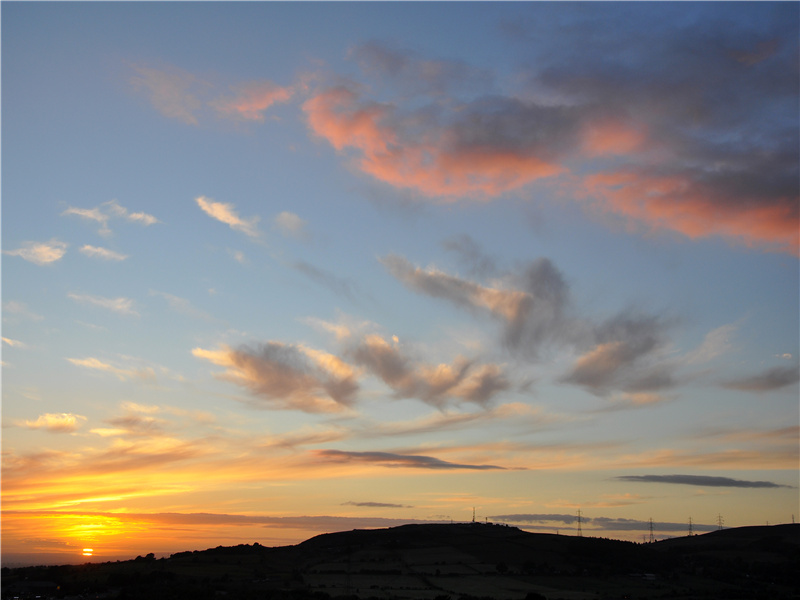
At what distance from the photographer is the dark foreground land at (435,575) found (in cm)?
12025

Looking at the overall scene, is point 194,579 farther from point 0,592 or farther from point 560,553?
point 560,553

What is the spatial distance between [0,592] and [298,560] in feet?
331

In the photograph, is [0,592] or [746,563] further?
[746,563]

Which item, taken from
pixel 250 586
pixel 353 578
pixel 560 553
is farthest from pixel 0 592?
pixel 560 553

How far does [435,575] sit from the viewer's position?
513ft

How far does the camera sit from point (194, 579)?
13300 centimetres

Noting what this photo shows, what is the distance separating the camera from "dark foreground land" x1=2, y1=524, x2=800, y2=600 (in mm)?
120250

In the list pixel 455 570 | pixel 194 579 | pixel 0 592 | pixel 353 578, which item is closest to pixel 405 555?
pixel 455 570

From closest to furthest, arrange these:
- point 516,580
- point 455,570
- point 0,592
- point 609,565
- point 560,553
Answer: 1. point 0,592
2. point 516,580
3. point 455,570
4. point 609,565
5. point 560,553

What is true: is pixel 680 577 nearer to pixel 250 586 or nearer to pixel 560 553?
pixel 560 553

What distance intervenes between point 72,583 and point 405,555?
97.5 meters

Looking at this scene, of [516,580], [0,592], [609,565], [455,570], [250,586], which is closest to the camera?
[0,592]

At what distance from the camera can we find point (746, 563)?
18375 centimetres

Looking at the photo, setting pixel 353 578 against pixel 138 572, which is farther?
pixel 353 578
